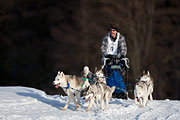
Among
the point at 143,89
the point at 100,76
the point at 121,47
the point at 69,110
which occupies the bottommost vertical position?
the point at 69,110

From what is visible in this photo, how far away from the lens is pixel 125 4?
22578mm

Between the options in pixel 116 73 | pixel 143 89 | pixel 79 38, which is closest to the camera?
pixel 143 89

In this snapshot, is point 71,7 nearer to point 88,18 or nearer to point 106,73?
point 88,18

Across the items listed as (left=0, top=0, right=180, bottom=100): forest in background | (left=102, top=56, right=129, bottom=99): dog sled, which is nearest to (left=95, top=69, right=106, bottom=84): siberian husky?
(left=102, top=56, right=129, bottom=99): dog sled

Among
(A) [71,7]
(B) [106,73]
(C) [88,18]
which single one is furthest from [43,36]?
(B) [106,73]

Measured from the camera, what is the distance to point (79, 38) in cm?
2477

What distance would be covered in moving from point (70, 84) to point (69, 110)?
1.70 ft

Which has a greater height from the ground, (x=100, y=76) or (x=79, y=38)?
(x=79, y=38)

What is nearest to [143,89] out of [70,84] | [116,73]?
[116,73]

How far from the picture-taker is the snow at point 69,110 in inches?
277

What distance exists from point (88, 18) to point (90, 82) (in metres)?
16.3

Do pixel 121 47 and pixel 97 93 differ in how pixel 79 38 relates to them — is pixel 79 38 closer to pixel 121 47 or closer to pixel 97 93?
pixel 121 47

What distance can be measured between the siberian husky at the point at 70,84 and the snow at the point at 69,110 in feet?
1.12

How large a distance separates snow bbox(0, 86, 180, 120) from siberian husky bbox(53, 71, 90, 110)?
340 mm
